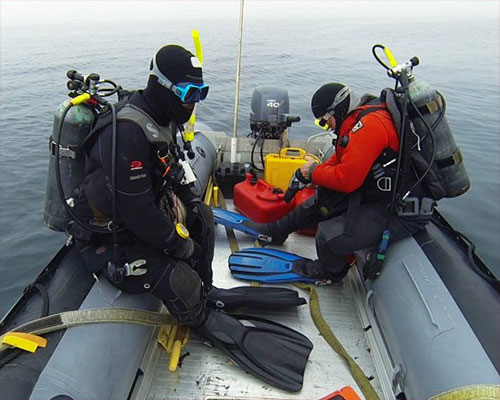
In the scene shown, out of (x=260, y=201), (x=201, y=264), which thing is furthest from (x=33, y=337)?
(x=260, y=201)

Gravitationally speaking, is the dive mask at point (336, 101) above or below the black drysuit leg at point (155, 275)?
above

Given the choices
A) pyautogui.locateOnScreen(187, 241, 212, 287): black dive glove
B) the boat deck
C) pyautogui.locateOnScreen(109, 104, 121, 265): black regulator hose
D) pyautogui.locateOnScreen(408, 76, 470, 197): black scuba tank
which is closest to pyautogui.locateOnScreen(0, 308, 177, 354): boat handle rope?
pyautogui.locateOnScreen(109, 104, 121, 265): black regulator hose

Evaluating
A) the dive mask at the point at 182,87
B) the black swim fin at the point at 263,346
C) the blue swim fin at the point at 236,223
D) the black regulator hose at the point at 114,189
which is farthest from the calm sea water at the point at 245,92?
the dive mask at the point at 182,87

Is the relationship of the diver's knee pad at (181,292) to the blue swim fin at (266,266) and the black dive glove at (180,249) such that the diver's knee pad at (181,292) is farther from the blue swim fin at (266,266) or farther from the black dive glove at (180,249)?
the blue swim fin at (266,266)

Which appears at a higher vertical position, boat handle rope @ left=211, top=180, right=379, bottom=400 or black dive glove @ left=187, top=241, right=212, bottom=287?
black dive glove @ left=187, top=241, right=212, bottom=287

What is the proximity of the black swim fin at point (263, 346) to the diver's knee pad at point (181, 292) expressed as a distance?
0.14 meters

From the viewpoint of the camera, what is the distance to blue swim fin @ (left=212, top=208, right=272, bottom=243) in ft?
12.0

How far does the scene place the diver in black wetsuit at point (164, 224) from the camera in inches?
75.0

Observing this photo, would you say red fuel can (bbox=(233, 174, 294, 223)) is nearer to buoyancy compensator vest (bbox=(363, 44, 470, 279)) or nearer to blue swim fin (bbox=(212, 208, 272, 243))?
blue swim fin (bbox=(212, 208, 272, 243))

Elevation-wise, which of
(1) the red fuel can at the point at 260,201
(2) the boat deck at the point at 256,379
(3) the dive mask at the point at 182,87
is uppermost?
(3) the dive mask at the point at 182,87

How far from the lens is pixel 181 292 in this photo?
2.29 metres

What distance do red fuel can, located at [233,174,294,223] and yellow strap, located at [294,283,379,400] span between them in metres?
0.80

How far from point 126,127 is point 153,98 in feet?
0.83

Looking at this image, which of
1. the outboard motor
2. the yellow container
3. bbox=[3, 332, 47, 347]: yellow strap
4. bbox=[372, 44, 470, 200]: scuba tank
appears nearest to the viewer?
bbox=[3, 332, 47, 347]: yellow strap
